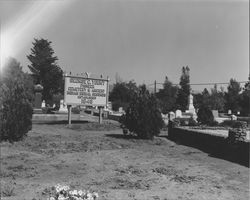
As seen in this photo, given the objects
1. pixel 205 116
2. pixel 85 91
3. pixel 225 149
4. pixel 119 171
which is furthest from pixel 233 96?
pixel 119 171

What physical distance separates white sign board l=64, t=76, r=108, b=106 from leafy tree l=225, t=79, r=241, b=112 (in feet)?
146

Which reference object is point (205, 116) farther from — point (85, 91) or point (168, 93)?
point (168, 93)

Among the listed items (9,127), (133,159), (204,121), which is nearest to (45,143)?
(9,127)

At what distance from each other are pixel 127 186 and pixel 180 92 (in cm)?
5307

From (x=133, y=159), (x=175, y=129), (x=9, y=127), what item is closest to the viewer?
(x=133, y=159)

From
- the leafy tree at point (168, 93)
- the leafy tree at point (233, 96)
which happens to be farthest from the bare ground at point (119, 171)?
the leafy tree at point (233, 96)

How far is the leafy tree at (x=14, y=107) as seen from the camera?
1231cm

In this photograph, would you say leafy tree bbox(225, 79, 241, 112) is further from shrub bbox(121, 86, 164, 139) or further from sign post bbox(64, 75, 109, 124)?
shrub bbox(121, 86, 164, 139)

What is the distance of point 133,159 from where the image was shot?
981 centimetres

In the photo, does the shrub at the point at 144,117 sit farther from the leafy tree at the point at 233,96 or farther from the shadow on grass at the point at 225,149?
the leafy tree at the point at 233,96

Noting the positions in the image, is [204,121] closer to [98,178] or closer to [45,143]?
[45,143]

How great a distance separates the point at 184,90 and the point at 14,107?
48484 millimetres

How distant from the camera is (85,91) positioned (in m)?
21.5

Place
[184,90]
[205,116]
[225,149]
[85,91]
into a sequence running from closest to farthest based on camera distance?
[225,149], [85,91], [205,116], [184,90]
